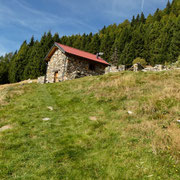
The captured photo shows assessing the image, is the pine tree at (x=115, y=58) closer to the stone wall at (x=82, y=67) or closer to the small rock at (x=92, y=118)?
the stone wall at (x=82, y=67)

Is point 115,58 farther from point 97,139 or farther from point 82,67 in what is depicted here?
point 97,139

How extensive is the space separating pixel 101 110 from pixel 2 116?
211 inches

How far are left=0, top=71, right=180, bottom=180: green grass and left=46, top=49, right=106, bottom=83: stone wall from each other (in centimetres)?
1524

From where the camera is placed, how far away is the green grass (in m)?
4.17

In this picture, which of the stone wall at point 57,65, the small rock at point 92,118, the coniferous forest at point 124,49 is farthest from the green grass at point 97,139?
the coniferous forest at point 124,49

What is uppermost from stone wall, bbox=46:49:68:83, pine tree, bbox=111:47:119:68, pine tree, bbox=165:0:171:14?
pine tree, bbox=165:0:171:14

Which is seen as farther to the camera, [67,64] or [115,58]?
[115,58]

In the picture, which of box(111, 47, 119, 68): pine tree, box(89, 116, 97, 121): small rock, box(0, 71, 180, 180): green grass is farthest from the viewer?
box(111, 47, 119, 68): pine tree

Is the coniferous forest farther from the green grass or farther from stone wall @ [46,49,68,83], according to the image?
the green grass

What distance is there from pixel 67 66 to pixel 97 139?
2010 centimetres

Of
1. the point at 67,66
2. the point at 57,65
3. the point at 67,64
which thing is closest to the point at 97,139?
the point at 67,66

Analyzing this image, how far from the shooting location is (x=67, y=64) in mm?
24844

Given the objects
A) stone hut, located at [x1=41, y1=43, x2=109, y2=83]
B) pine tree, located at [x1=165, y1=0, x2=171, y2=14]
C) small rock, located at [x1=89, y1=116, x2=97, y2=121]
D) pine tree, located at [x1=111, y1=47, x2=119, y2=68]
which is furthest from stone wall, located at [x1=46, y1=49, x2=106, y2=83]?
pine tree, located at [x1=165, y1=0, x2=171, y2=14]

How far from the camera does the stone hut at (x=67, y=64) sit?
82.2ft
